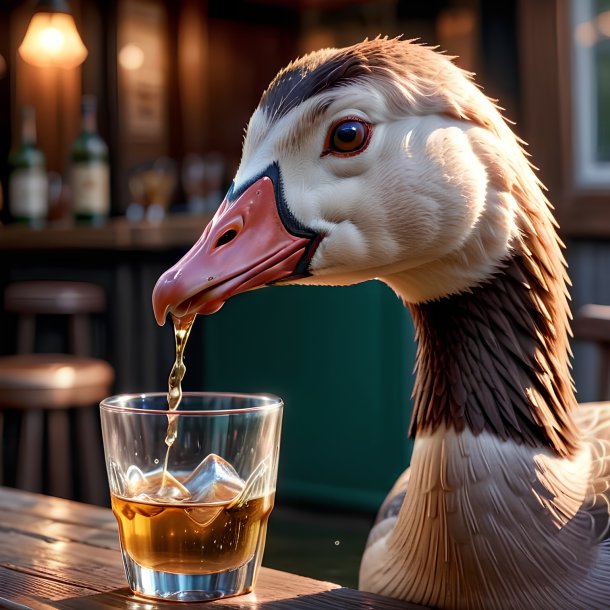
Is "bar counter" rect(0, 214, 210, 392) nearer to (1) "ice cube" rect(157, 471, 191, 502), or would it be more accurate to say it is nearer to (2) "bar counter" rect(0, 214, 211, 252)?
(2) "bar counter" rect(0, 214, 211, 252)

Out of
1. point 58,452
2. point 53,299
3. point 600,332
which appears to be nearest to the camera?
point 600,332

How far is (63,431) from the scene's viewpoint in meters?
2.84

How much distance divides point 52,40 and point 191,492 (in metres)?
3.17

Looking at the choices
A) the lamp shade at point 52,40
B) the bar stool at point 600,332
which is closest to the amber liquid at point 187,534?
the bar stool at point 600,332

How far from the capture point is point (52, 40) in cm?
364

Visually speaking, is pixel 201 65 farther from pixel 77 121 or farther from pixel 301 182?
pixel 301 182

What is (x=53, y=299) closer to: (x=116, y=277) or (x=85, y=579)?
(x=116, y=277)

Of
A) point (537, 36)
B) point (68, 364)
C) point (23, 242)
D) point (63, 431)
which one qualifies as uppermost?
point (537, 36)

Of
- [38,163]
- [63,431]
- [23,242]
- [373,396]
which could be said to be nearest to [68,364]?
[63,431]

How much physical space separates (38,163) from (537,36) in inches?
Answer: 76.4

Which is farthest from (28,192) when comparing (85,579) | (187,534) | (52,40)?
(187,534)

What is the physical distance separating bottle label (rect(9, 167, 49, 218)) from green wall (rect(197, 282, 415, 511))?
29.8 inches

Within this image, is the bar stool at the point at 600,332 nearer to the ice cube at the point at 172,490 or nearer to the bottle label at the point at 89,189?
the ice cube at the point at 172,490

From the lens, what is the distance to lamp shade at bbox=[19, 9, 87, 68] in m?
3.57
